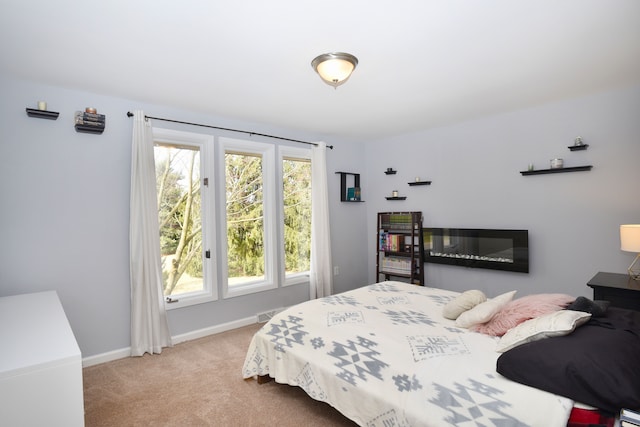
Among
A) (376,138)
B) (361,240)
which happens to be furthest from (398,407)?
(376,138)

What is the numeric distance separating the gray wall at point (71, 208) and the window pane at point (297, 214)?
1524 millimetres

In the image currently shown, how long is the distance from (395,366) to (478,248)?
2752mm

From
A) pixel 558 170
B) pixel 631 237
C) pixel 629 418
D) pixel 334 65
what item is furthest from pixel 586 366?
pixel 558 170

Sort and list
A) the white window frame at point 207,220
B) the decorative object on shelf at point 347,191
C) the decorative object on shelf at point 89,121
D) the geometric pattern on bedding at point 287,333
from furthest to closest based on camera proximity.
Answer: the decorative object on shelf at point 347,191 → the white window frame at point 207,220 → the decorative object on shelf at point 89,121 → the geometric pattern on bedding at point 287,333

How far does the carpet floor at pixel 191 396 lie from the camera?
84.5 inches

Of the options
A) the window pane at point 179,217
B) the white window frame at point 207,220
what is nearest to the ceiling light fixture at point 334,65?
the white window frame at point 207,220

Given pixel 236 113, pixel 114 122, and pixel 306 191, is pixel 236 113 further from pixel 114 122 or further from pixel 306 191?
pixel 306 191

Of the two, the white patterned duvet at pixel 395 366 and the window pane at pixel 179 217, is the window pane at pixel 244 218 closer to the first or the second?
the window pane at pixel 179 217

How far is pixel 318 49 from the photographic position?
87.2 inches

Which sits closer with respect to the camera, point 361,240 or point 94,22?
point 94,22

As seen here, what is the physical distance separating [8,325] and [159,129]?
208 cm

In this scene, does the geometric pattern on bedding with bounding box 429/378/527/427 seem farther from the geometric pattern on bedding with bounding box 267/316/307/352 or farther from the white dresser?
the white dresser

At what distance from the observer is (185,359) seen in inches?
119

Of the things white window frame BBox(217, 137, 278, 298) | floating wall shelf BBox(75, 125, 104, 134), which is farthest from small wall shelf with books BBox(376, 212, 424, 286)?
floating wall shelf BBox(75, 125, 104, 134)
